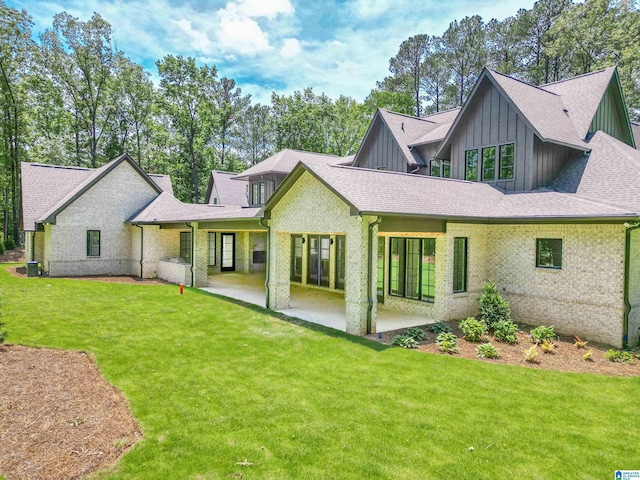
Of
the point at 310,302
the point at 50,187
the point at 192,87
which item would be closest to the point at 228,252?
the point at 310,302

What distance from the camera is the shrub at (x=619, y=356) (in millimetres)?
8758

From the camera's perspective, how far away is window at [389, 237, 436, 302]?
12297 millimetres

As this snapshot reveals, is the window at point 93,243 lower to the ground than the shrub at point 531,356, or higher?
higher

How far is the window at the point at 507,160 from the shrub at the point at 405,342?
318 inches

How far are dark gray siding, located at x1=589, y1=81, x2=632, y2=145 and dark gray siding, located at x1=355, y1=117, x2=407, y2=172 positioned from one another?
7464 millimetres

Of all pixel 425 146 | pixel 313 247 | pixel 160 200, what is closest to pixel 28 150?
pixel 160 200

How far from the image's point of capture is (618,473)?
4672 mm

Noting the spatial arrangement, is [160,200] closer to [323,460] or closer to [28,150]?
[323,460]

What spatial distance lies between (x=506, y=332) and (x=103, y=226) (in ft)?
66.4

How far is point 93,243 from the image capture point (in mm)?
21578

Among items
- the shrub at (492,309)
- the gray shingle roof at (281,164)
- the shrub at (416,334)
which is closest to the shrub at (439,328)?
the shrub at (416,334)

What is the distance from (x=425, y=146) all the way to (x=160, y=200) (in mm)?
14561

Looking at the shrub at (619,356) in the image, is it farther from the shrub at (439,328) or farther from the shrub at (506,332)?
the shrub at (439,328)

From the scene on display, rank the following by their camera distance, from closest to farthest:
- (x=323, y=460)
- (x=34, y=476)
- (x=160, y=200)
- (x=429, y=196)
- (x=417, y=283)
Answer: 1. (x=34, y=476)
2. (x=323, y=460)
3. (x=429, y=196)
4. (x=417, y=283)
5. (x=160, y=200)
